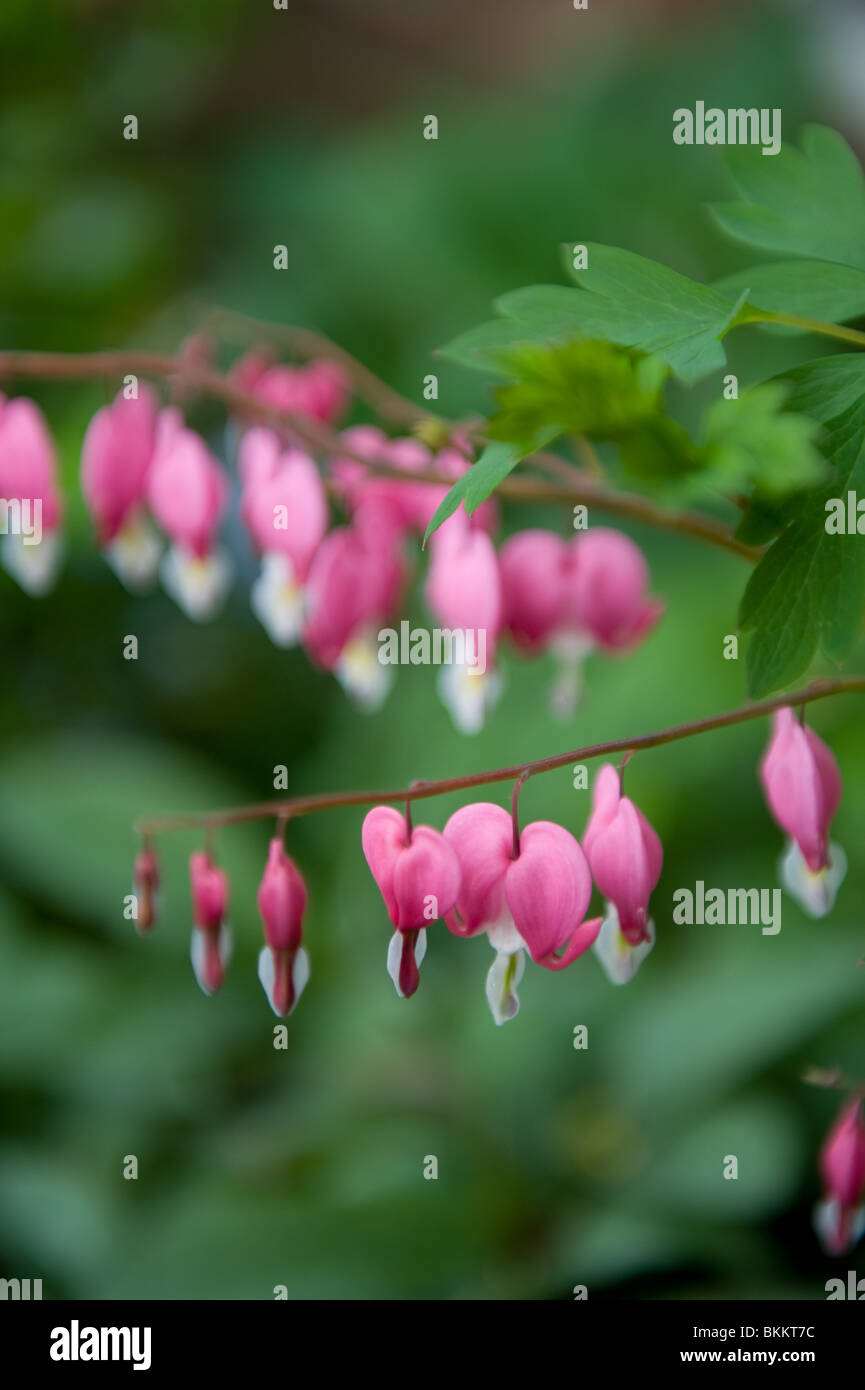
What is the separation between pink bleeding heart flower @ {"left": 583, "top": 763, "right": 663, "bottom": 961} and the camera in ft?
1.83

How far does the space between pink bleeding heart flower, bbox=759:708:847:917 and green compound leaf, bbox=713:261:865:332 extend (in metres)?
0.19

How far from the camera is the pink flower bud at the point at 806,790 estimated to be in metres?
0.59

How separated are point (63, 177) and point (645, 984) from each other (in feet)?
7.10

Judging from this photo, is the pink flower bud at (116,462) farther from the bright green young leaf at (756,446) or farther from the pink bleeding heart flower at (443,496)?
the bright green young leaf at (756,446)

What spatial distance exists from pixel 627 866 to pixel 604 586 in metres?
0.28

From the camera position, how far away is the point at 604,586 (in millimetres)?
808

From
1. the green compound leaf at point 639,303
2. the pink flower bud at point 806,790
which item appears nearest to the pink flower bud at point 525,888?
A: the pink flower bud at point 806,790

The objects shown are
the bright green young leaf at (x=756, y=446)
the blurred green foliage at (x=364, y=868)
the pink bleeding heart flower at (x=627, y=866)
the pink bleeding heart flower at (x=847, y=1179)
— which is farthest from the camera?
the blurred green foliage at (x=364, y=868)

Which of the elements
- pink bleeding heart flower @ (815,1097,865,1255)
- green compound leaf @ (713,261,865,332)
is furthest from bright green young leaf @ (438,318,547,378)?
pink bleeding heart flower @ (815,1097,865,1255)

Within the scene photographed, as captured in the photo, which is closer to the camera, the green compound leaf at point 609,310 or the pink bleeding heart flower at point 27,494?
the green compound leaf at point 609,310

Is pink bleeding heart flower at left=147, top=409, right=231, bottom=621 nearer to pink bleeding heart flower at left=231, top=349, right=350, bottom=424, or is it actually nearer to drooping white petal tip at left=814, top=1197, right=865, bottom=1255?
pink bleeding heart flower at left=231, top=349, right=350, bottom=424

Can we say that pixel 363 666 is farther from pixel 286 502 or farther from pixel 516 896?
pixel 516 896
